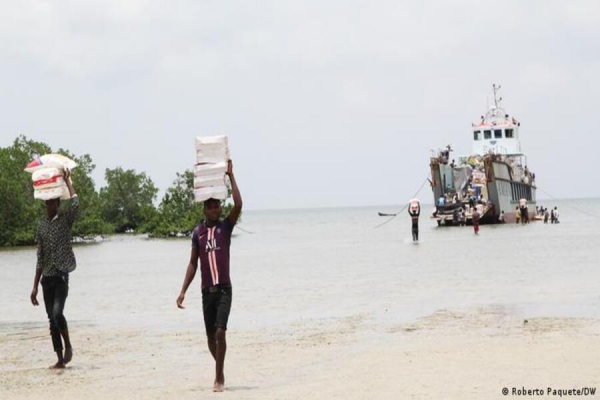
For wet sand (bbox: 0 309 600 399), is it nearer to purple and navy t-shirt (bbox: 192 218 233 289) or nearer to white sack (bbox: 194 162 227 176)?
purple and navy t-shirt (bbox: 192 218 233 289)

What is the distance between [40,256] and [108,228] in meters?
64.4

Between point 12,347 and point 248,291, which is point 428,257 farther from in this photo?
point 12,347

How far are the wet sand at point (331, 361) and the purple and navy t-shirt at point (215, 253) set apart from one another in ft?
3.43

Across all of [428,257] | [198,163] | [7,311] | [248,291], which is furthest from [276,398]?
[428,257]

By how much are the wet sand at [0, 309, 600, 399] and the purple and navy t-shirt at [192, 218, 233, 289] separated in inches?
41.1

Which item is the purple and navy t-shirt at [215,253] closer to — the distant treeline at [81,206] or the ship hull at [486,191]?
the distant treeline at [81,206]

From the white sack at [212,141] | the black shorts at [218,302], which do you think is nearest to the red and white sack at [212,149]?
the white sack at [212,141]

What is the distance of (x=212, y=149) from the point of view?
30.2ft

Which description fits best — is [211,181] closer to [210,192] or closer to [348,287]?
[210,192]

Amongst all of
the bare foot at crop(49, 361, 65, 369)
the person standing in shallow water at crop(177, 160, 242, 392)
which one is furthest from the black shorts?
the bare foot at crop(49, 361, 65, 369)

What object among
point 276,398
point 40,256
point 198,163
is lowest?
point 276,398

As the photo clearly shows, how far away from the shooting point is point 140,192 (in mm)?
101438

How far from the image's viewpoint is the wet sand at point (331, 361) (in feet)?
29.3

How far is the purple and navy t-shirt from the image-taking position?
907 cm
